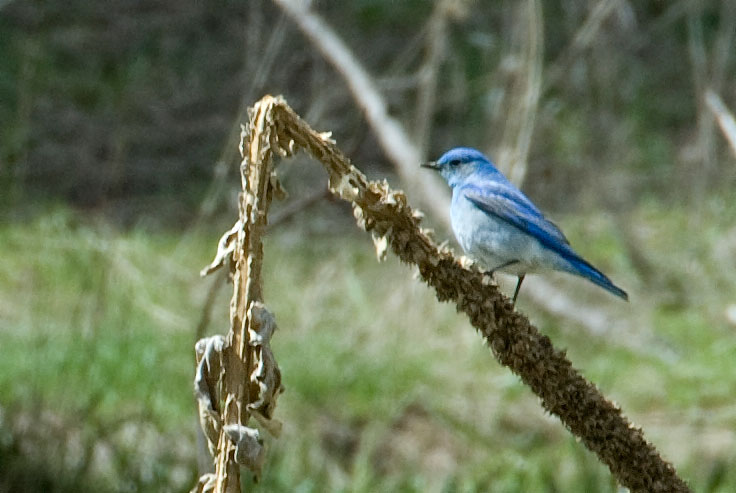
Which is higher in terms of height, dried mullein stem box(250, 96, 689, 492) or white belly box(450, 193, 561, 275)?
white belly box(450, 193, 561, 275)

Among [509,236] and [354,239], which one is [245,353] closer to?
[509,236]

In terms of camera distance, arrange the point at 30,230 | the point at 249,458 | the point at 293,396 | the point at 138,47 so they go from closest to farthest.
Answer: the point at 249,458 → the point at 293,396 → the point at 30,230 → the point at 138,47

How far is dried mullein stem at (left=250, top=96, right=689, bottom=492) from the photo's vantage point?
1575mm

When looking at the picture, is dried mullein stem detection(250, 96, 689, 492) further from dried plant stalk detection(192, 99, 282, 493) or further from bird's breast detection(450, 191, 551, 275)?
bird's breast detection(450, 191, 551, 275)

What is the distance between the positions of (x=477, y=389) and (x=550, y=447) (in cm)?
58

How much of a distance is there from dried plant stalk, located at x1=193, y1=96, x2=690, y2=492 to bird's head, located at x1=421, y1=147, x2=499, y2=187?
1.48 m

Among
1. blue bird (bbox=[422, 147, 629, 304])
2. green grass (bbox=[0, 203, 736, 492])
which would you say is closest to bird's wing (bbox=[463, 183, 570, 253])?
blue bird (bbox=[422, 147, 629, 304])

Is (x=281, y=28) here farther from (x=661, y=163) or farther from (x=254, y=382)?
(x=661, y=163)

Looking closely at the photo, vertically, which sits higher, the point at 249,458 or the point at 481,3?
the point at 481,3

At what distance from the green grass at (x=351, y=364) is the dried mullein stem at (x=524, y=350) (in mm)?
1786

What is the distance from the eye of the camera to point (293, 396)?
4801mm

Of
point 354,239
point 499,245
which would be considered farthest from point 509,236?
point 354,239

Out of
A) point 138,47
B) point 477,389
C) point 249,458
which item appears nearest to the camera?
point 249,458

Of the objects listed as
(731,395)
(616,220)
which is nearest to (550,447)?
(731,395)
